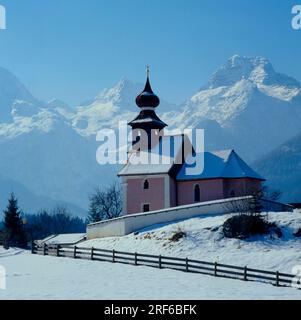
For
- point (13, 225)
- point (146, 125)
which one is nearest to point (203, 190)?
point (146, 125)

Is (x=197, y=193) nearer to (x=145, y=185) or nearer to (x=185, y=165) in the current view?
(x=185, y=165)

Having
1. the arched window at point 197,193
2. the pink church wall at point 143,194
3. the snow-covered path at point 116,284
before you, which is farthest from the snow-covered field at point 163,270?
the arched window at point 197,193

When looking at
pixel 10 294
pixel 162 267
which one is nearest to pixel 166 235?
pixel 162 267

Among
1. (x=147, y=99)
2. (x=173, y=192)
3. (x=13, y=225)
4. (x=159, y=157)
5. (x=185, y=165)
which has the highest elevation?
(x=147, y=99)

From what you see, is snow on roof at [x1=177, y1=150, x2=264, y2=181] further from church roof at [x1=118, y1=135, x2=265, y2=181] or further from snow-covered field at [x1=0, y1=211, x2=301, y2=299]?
snow-covered field at [x1=0, y1=211, x2=301, y2=299]

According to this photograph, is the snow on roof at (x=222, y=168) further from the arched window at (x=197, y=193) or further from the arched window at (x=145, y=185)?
the arched window at (x=145, y=185)

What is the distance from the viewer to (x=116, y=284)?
34500 millimetres

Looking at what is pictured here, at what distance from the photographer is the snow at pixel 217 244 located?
134 feet

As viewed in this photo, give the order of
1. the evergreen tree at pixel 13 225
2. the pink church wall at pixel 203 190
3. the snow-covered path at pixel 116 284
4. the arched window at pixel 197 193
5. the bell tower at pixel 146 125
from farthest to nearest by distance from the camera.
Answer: the evergreen tree at pixel 13 225 → the bell tower at pixel 146 125 → the arched window at pixel 197 193 → the pink church wall at pixel 203 190 → the snow-covered path at pixel 116 284

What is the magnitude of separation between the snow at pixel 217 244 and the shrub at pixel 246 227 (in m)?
0.58

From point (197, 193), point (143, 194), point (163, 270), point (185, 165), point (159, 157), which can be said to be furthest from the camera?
point (159, 157)

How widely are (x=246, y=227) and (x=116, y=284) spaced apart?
46.9ft

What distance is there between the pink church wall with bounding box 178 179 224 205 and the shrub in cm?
1251
